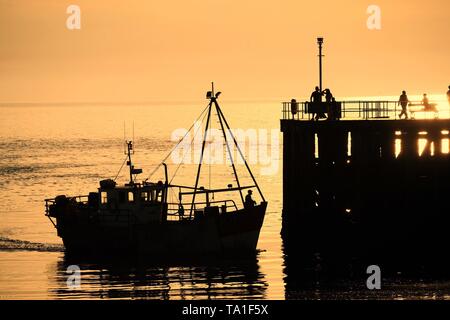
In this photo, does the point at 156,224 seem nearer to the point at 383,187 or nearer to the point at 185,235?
the point at 185,235

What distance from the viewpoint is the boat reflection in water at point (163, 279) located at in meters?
48.4

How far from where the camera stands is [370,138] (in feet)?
187

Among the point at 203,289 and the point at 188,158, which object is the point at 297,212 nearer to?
the point at 203,289

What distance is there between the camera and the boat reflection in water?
159ft

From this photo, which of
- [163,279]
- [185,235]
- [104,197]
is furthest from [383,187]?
[104,197]

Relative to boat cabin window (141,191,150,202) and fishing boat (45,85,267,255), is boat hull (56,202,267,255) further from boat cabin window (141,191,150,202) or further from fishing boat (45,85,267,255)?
boat cabin window (141,191,150,202)

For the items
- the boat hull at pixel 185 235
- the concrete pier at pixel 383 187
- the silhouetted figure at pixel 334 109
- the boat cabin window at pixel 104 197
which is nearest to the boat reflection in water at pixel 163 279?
the boat hull at pixel 185 235

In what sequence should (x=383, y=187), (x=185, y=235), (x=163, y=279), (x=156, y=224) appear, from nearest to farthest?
(x=163, y=279) < (x=185, y=235) < (x=156, y=224) < (x=383, y=187)

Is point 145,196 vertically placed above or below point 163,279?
above

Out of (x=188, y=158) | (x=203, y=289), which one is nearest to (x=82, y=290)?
(x=203, y=289)

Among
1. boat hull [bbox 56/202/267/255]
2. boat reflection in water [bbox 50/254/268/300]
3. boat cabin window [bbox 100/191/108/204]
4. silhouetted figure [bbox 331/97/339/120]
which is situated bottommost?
boat reflection in water [bbox 50/254/268/300]

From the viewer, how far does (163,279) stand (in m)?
52.0

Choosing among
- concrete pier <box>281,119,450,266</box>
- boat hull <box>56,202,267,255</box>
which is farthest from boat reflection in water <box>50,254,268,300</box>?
concrete pier <box>281,119,450,266</box>
